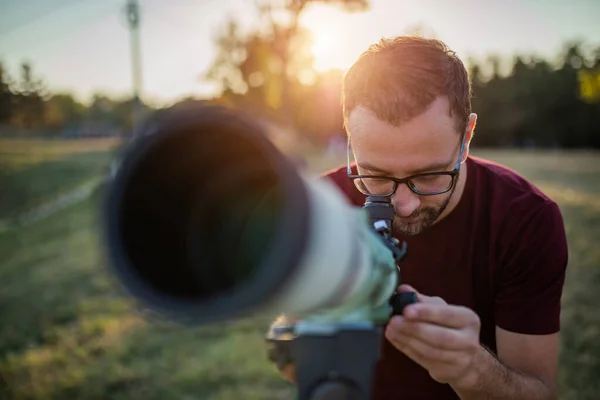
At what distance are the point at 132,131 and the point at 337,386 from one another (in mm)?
799

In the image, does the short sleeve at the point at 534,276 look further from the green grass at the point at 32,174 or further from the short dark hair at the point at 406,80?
the green grass at the point at 32,174

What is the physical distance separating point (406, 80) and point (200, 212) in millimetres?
1387

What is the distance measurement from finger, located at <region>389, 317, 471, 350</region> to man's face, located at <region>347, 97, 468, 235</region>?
74cm

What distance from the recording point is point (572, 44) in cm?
6172

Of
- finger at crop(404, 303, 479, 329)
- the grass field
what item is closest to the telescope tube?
finger at crop(404, 303, 479, 329)

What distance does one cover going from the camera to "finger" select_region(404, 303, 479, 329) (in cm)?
141

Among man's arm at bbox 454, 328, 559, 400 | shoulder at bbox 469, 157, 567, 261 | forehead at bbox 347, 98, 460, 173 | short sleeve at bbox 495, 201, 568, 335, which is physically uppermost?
forehead at bbox 347, 98, 460, 173

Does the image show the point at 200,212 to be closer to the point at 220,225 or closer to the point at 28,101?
the point at 220,225

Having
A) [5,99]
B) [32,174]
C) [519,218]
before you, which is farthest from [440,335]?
[32,174]

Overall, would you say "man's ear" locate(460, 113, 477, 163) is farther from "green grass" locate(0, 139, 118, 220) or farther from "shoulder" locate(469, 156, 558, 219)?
"green grass" locate(0, 139, 118, 220)

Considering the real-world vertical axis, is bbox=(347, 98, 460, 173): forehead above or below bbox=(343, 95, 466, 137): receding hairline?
below

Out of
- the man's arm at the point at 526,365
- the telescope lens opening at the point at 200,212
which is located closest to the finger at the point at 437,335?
the man's arm at the point at 526,365

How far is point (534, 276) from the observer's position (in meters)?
2.13

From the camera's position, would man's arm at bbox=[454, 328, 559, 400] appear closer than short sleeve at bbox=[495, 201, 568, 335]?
Yes
